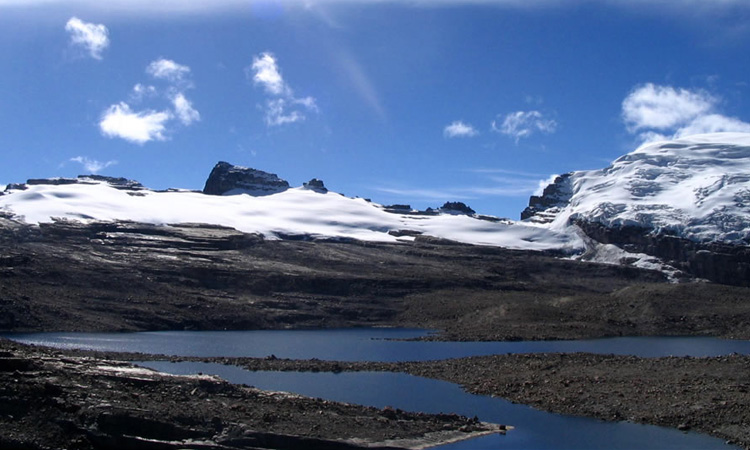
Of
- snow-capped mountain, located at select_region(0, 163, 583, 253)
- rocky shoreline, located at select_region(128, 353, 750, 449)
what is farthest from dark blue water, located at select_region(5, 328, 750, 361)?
snow-capped mountain, located at select_region(0, 163, 583, 253)

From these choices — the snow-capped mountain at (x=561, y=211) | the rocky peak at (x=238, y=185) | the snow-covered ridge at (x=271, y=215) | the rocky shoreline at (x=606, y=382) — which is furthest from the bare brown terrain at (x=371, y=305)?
the rocky peak at (x=238, y=185)

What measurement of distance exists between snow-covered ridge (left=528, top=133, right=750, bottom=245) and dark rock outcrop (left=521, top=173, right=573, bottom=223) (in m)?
0.63

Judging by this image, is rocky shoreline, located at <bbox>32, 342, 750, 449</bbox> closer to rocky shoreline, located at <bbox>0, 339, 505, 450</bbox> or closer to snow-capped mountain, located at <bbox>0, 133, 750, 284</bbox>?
rocky shoreline, located at <bbox>0, 339, 505, 450</bbox>

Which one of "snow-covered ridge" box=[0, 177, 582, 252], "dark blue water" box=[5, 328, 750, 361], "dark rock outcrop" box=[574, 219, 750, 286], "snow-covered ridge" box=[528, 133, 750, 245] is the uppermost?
"snow-covered ridge" box=[528, 133, 750, 245]

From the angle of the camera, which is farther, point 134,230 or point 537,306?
point 134,230

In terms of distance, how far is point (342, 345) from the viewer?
67.1 metres

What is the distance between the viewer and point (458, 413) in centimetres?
3331

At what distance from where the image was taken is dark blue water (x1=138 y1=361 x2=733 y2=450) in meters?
27.6

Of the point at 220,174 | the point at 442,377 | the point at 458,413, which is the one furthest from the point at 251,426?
the point at 220,174

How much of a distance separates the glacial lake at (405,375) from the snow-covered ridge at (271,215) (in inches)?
2414

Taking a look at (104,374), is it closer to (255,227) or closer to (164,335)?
(164,335)

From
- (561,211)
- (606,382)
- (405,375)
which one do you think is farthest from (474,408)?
(561,211)

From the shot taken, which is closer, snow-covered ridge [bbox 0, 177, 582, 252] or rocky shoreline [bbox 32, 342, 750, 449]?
rocky shoreline [bbox 32, 342, 750, 449]

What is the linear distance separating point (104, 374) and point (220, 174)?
176 metres
